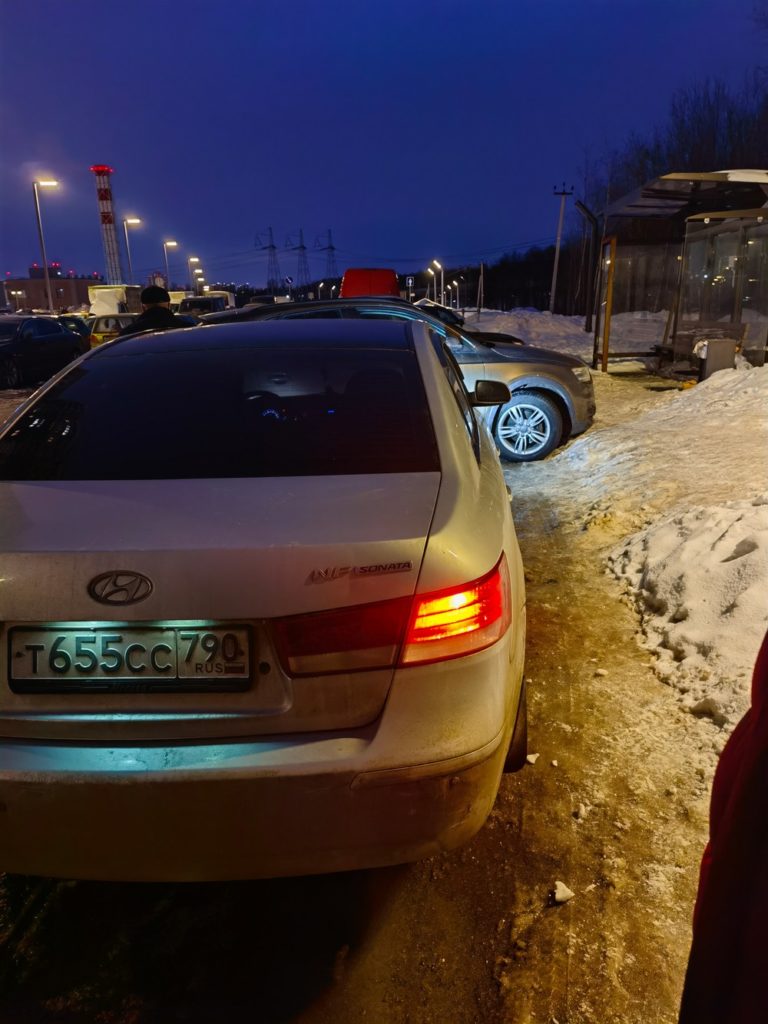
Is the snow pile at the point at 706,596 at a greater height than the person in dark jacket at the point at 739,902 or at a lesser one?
lesser

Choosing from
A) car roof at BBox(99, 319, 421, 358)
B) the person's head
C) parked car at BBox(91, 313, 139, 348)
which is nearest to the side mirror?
car roof at BBox(99, 319, 421, 358)

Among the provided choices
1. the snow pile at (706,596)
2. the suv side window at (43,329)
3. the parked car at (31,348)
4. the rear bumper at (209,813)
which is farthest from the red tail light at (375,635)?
the suv side window at (43,329)

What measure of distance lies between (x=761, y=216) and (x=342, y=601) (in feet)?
43.8

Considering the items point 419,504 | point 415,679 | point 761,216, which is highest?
point 761,216

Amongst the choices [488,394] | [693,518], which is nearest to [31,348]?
[488,394]

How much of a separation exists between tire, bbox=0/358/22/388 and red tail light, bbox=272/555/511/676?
18.5 metres

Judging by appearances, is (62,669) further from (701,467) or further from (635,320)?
(635,320)

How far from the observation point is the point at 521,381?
7.68 m

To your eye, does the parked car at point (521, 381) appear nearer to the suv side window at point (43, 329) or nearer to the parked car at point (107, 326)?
the suv side window at point (43, 329)

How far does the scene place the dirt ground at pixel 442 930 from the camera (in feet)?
6.69

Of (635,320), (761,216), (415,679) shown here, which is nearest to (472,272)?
(635,320)

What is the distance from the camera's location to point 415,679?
6.03 feet

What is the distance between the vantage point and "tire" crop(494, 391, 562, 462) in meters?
7.79

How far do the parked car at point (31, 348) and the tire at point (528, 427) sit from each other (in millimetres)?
14430
